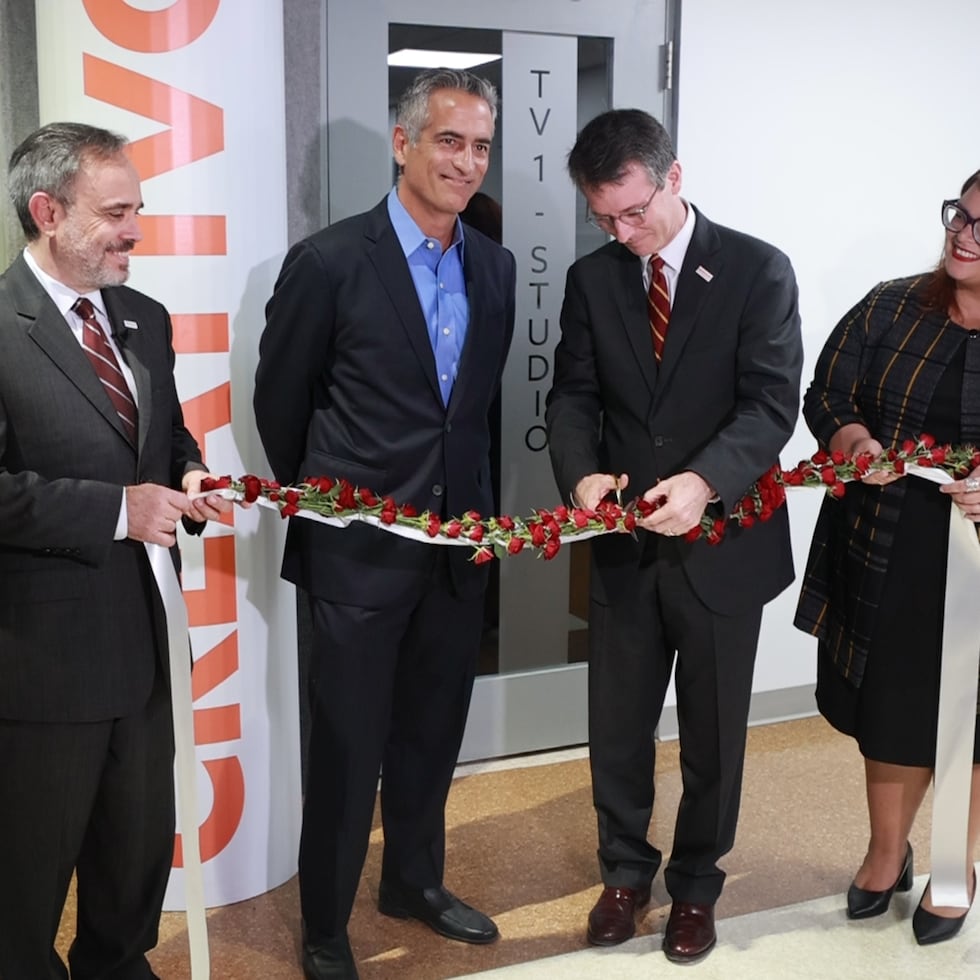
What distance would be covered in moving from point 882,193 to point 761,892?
8.73 feet

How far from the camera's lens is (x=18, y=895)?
2.62 metres

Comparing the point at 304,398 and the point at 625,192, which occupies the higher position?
the point at 625,192

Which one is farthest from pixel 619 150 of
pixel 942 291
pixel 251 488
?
pixel 251 488

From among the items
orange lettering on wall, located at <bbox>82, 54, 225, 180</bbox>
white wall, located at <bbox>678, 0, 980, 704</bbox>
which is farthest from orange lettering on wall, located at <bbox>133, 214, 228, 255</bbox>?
white wall, located at <bbox>678, 0, 980, 704</bbox>

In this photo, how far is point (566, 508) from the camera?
2.96m

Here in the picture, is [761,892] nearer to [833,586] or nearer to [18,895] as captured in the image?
[833,586]

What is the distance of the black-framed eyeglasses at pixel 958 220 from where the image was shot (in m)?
2.89

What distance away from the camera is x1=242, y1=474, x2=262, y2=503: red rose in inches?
106

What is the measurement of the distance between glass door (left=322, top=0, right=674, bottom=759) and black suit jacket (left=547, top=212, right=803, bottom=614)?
1119 millimetres

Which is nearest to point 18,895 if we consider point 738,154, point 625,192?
point 625,192

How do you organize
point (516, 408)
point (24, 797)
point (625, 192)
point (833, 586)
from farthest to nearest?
1. point (516, 408)
2. point (833, 586)
3. point (625, 192)
4. point (24, 797)

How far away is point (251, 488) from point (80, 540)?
0.42 meters

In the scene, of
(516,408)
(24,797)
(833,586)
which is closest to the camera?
(24,797)

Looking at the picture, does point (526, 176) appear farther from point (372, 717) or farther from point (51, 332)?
point (51, 332)
